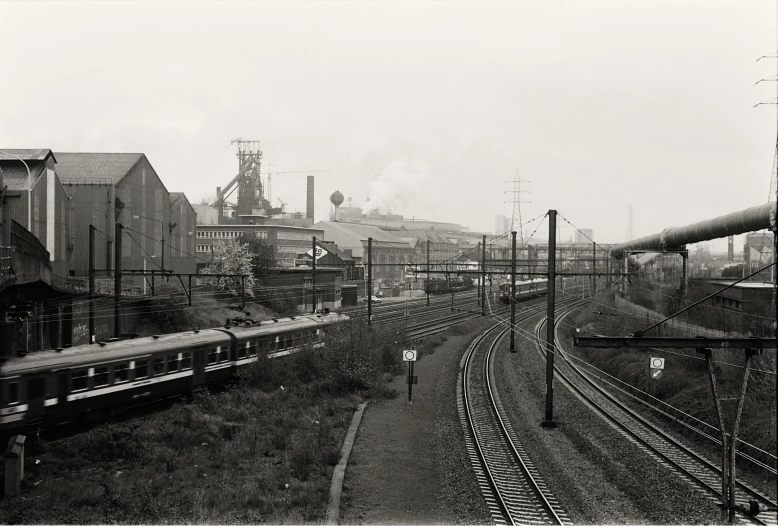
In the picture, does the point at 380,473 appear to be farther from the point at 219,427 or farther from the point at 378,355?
the point at 378,355

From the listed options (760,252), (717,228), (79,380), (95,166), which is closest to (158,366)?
(79,380)

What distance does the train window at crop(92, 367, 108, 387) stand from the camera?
16.1 metres

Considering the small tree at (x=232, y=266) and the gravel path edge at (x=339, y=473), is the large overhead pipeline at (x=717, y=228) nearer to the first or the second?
the gravel path edge at (x=339, y=473)

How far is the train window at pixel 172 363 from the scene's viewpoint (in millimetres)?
18812

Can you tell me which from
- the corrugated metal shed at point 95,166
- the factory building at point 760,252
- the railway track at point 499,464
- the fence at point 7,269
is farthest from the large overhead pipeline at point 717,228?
the corrugated metal shed at point 95,166

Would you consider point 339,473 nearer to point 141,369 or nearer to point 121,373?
point 121,373

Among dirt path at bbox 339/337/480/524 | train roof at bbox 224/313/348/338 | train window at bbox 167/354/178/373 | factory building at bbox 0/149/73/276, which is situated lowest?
dirt path at bbox 339/337/480/524

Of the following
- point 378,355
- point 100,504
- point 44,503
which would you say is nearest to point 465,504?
point 100,504

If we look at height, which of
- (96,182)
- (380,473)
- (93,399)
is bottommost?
(380,473)

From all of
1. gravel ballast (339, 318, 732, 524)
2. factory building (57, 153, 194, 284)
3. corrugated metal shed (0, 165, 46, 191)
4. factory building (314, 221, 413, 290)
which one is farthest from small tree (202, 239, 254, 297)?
gravel ballast (339, 318, 732, 524)

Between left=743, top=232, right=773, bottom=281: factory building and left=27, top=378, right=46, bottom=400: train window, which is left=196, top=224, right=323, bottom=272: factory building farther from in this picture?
left=27, top=378, right=46, bottom=400: train window

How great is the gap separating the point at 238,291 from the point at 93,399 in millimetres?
27470

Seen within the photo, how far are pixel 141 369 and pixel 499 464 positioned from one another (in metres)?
9.84

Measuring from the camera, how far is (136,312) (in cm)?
3403
